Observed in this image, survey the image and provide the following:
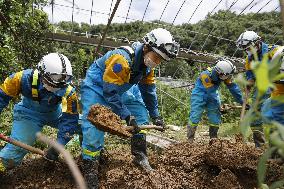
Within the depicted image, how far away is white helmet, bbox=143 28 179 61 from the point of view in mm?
4129

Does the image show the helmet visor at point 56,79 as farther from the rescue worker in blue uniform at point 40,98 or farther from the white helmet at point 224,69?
the white helmet at point 224,69

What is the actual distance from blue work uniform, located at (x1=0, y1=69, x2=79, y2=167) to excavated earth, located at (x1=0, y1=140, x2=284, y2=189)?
33 centimetres

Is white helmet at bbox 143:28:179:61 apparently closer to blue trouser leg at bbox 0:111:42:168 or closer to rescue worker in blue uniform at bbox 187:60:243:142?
blue trouser leg at bbox 0:111:42:168

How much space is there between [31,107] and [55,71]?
2.46 feet

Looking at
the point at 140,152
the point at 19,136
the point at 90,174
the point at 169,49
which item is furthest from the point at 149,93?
the point at 19,136

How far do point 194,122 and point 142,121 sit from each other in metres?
2.75

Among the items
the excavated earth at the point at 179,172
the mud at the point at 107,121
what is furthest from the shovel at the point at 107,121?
the excavated earth at the point at 179,172

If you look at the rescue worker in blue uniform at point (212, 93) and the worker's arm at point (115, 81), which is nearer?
the worker's arm at point (115, 81)

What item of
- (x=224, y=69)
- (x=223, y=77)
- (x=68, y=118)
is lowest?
(x=68, y=118)

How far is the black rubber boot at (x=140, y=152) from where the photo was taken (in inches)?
177

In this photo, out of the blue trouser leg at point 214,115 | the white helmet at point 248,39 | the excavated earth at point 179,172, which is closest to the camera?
the excavated earth at point 179,172

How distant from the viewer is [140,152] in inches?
181

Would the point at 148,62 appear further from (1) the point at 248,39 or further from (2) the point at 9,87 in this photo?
(1) the point at 248,39

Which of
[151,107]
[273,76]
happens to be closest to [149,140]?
[151,107]
